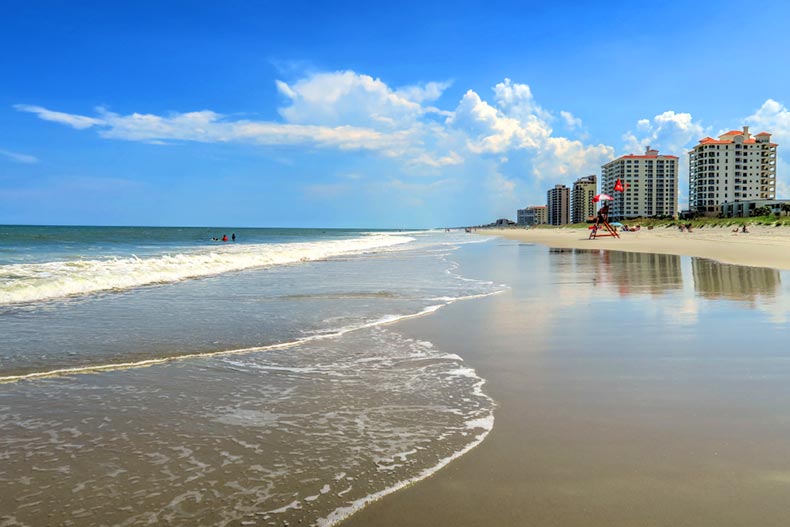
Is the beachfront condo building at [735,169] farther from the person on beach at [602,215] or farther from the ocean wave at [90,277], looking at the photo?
the ocean wave at [90,277]

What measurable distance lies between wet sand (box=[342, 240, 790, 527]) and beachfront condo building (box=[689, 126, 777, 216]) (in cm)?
14372

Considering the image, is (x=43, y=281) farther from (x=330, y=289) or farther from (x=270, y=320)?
(x=270, y=320)

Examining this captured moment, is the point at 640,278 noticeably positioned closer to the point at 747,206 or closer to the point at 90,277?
the point at 90,277

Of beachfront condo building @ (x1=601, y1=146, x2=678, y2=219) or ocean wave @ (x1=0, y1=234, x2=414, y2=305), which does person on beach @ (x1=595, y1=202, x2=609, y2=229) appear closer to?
ocean wave @ (x1=0, y1=234, x2=414, y2=305)

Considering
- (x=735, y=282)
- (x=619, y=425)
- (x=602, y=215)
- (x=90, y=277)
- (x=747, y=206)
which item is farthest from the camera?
(x=747, y=206)

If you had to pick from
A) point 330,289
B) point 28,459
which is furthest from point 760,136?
point 28,459

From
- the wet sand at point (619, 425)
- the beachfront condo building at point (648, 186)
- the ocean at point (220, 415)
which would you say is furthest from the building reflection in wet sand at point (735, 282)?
the beachfront condo building at point (648, 186)

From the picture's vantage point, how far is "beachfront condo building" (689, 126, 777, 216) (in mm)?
132625

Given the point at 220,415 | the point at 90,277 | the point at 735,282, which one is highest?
the point at 90,277

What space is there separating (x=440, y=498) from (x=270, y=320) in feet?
22.5

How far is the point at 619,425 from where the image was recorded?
411cm

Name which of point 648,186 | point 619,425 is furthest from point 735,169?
point 619,425

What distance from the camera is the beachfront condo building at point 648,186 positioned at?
548ft

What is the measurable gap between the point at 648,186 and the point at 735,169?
3572 cm
